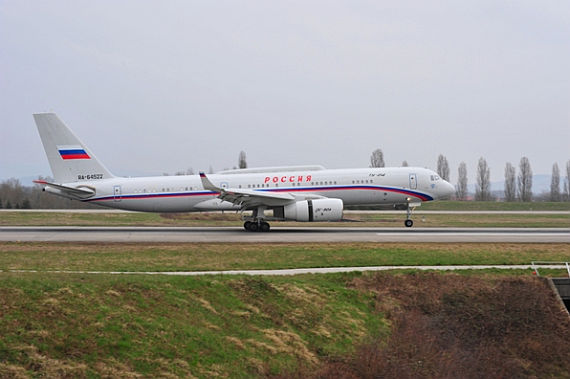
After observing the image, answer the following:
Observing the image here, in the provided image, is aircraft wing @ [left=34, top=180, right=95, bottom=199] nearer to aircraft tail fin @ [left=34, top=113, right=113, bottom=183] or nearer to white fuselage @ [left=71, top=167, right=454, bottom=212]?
white fuselage @ [left=71, top=167, right=454, bottom=212]

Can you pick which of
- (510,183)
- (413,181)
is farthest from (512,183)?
(413,181)

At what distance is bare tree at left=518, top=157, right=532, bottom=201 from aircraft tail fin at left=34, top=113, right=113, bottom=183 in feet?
299

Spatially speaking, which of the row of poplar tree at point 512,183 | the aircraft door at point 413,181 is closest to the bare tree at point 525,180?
the row of poplar tree at point 512,183

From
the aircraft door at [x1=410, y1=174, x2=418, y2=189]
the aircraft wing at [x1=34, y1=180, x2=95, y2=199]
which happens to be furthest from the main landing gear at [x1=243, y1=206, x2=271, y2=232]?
the aircraft wing at [x1=34, y1=180, x2=95, y2=199]

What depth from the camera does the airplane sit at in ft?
113

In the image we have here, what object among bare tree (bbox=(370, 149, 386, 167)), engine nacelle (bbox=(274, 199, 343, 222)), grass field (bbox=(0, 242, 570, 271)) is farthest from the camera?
bare tree (bbox=(370, 149, 386, 167))

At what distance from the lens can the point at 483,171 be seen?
114 meters

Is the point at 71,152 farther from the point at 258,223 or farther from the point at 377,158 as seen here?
the point at 377,158

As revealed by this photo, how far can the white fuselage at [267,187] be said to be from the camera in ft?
114

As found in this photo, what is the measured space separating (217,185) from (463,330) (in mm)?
20288

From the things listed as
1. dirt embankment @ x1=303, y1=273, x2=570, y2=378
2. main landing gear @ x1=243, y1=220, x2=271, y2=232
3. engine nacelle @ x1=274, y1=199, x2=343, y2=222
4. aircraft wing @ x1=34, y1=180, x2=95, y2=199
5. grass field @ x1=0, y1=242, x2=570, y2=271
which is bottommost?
dirt embankment @ x1=303, y1=273, x2=570, y2=378

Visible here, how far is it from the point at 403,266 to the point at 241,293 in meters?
7.04

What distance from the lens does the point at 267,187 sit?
3488cm

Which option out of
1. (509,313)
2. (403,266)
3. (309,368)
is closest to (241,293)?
(309,368)
